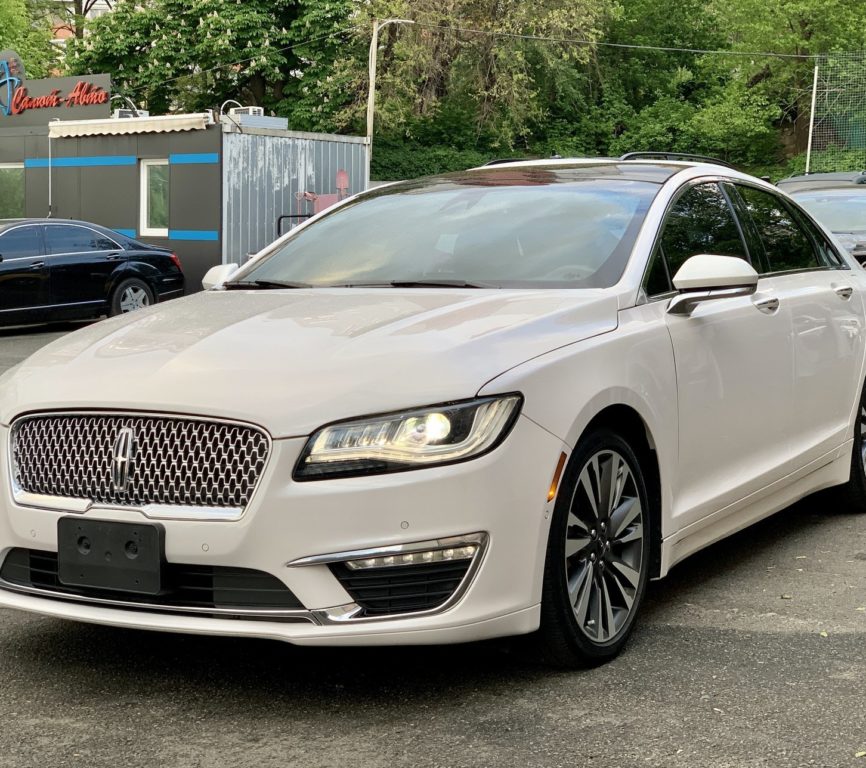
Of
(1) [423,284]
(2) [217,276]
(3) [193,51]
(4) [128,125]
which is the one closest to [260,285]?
(2) [217,276]

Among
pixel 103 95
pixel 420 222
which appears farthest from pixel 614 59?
pixel 420 222

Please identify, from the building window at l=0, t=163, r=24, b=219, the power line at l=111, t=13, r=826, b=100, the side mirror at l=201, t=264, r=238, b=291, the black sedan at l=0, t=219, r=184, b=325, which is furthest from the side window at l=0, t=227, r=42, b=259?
the power line at l=111, t=13, r=826, b=100

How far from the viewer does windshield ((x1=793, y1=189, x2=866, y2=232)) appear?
45.8 feet

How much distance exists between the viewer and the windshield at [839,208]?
45.8 feet

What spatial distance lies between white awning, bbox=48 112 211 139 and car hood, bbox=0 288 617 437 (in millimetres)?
19572

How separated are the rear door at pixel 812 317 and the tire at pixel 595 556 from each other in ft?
4.70

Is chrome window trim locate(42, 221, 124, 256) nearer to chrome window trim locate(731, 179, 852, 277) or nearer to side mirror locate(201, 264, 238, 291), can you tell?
side mirror locate(201, 264, 238, 291)

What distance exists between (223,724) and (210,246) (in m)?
20.9

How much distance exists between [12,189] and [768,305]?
81.7ft

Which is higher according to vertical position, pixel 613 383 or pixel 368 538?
pixel 613 383

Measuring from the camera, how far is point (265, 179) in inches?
952

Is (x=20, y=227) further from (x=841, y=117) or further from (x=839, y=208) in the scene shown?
(x=841, y=117)

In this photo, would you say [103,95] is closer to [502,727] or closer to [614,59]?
[502,727]

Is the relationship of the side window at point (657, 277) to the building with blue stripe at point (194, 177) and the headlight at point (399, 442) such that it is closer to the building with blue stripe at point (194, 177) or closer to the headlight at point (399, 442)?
the headlight at point (399, 442)
